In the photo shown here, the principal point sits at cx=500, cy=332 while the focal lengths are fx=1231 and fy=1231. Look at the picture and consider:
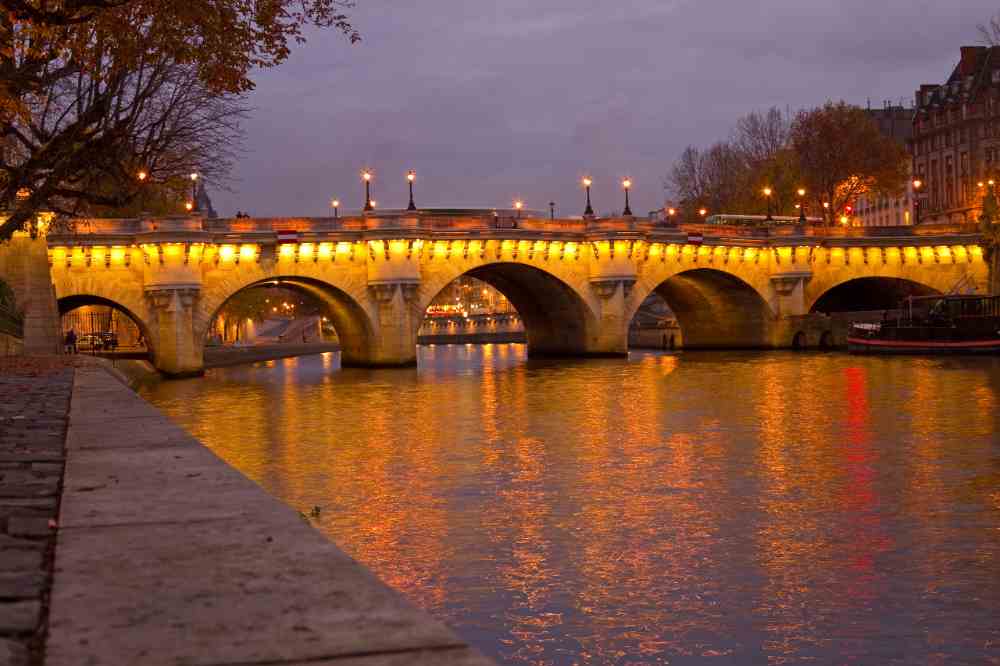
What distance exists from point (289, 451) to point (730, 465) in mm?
9039

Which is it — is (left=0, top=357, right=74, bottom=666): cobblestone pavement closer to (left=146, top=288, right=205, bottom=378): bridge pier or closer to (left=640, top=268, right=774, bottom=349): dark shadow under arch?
(left=146, top=288, right=205, bottom=378): bridge pier

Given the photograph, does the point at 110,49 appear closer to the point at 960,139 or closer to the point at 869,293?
the point at 869,293

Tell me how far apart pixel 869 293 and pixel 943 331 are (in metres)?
27.7

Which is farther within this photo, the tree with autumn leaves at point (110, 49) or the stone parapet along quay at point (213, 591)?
the tree with autumn leaves at point (110, 49)

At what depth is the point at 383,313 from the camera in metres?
58.3

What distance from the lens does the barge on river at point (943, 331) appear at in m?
58.8

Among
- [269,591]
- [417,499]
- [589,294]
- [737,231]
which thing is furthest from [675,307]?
[269,591]

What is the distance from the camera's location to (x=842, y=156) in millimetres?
90938

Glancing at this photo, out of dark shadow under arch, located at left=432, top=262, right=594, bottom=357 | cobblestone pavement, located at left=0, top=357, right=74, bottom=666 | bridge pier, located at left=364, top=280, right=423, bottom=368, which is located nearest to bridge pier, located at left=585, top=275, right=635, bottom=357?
dark shadow under arch, located at left=432, top=262, right=594, bottom=357

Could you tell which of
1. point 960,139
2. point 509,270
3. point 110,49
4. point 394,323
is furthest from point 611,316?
point 960,139

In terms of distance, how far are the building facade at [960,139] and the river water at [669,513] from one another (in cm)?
7006

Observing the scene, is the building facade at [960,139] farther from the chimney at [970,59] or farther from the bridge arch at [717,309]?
the bridge arch at [717,309]

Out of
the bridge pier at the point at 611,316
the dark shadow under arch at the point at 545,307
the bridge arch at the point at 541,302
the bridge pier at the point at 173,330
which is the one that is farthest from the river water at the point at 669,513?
the dark shadow under arch at the point at 545,307

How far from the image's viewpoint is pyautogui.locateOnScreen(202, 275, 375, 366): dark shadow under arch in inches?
2309
